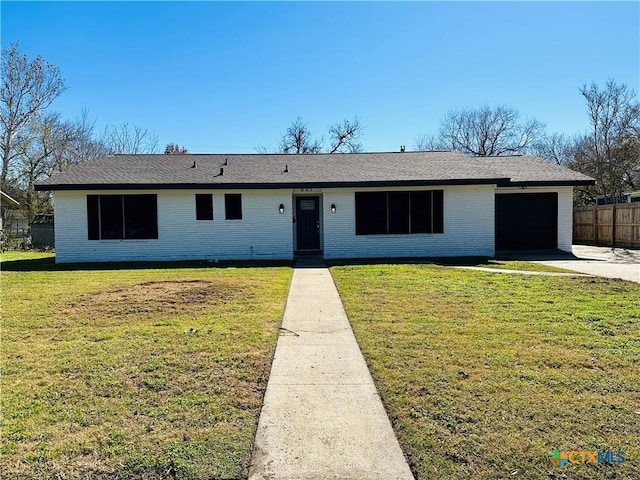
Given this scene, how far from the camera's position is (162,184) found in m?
13.4

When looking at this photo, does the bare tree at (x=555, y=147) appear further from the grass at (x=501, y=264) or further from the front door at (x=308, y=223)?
the front door at (x=308, y=223)

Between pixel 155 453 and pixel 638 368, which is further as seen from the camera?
pixel 638 368

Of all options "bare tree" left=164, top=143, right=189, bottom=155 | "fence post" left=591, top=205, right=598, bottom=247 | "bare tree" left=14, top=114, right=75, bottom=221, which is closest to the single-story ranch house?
"fence post" left=591, top=205, right=598, bottom=247

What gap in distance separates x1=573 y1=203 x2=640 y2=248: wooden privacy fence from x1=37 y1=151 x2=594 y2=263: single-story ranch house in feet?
14.8

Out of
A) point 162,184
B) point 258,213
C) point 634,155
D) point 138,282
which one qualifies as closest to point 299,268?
point 258,213

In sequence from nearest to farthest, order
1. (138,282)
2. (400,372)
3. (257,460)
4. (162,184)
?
(257,460) → (400,372) → (138,282) → (162,184)

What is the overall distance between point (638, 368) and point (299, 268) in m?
8.76

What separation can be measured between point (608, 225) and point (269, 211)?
50.4ft

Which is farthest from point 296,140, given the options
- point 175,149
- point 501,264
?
point 501,264

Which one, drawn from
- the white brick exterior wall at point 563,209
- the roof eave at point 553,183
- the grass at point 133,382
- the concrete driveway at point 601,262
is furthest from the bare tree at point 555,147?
the grass at point 133,382

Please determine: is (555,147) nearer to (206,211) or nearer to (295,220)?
(295,220)

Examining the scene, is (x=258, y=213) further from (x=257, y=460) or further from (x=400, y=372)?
(x=257, y=460)

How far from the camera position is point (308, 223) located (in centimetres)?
Result: 1535

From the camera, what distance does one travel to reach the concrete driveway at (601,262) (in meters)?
10.4
